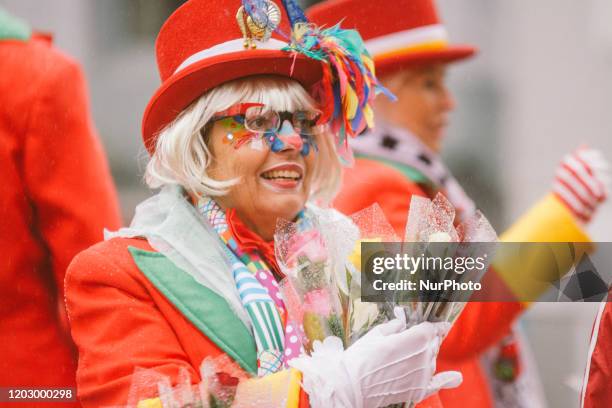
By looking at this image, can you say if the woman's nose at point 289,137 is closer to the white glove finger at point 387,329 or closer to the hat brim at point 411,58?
the white glove finger at point 387,329

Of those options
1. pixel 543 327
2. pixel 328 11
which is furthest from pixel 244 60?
pixel 543 327

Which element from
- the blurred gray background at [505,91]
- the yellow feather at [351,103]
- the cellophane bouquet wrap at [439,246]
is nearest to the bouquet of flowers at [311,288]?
the cellophane bouquet wrap at [439,246]

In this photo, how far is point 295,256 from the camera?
7.48 feet

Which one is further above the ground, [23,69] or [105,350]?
[23,69]

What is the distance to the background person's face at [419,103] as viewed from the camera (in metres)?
3.59

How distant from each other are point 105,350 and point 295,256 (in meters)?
0.44

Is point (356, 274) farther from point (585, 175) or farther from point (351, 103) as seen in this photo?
point (585, 175)

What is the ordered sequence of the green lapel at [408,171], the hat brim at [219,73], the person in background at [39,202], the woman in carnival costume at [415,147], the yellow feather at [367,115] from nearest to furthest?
the hat brim at [219,73], the yellow feather at [367,115], the person in background at [39,202], the woman in carnival costume at [415,147], the green lapel at [408,171]

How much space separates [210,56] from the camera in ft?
8.34

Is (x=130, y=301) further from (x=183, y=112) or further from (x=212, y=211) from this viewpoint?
(x=183, y=112)

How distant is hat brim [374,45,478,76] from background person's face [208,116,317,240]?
1.03 meters

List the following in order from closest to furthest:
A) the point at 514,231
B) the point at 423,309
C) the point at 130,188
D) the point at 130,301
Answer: the point at 423,309 < the point at 130,301 < the point at 514,231 < the point at 130,188

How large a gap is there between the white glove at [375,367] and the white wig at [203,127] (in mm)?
548

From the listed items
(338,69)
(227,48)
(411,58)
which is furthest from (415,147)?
(227,48)
